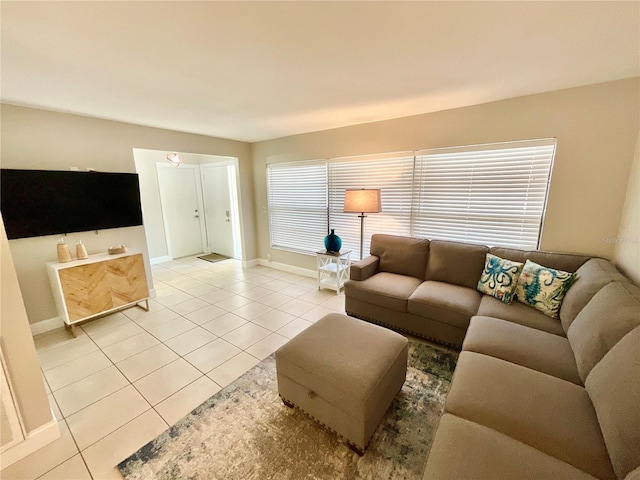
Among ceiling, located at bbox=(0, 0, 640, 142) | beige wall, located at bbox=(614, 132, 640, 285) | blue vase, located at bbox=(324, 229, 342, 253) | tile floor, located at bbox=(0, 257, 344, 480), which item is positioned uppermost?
ceiling, located at bbox=(0, 0, 640, 142)

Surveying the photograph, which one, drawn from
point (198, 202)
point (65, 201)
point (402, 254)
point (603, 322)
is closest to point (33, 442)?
point (65, 201)

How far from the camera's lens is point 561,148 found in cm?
232

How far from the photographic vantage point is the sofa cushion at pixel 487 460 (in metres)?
0.92

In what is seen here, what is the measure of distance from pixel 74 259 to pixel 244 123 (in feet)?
8.24

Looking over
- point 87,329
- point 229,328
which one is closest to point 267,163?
point 229,328

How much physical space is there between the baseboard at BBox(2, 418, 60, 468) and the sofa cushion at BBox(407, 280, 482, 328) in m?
2.72

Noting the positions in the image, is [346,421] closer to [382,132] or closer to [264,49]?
[264,49]

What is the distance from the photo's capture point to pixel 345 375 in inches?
57.2

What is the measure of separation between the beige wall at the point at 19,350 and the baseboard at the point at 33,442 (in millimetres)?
34

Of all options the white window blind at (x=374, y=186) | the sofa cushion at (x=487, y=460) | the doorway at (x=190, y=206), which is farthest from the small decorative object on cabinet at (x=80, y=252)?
the sofa cushion at (x=487, y=460)

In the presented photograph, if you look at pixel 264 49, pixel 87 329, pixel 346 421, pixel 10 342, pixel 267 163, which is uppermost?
pixel 264 49

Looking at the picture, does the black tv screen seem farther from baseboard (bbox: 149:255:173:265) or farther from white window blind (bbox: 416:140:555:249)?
white window blind (bbox: 416:140:555:249)

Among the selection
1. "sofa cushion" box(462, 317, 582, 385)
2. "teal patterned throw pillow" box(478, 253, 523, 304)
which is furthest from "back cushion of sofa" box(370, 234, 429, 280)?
"sofa cushion" box(462, 317, 582, 385)

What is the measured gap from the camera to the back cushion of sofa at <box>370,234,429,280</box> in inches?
115
